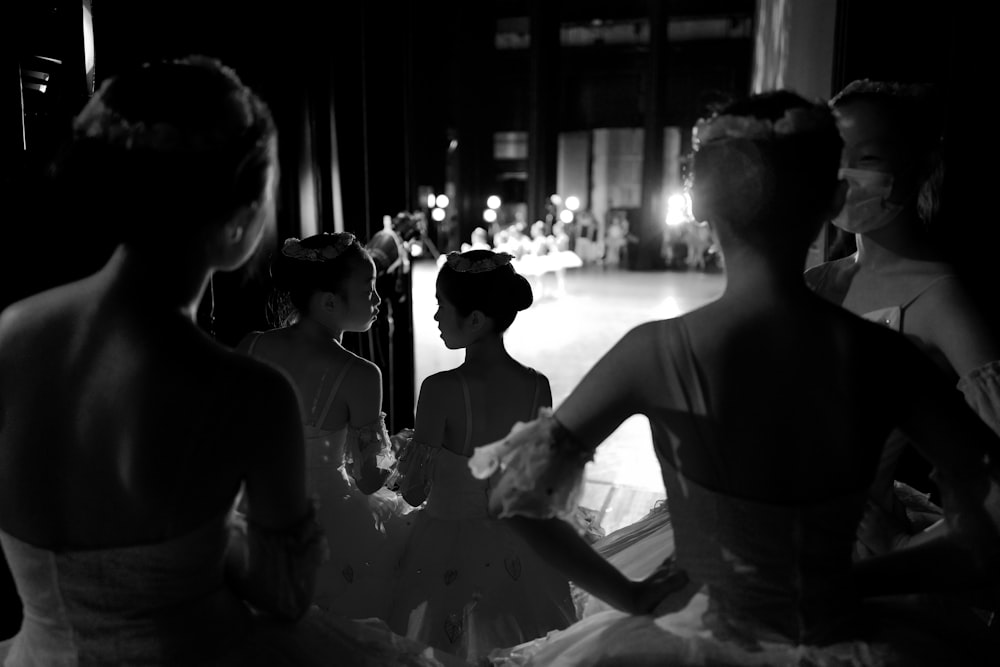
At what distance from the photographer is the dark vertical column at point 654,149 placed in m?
19.2

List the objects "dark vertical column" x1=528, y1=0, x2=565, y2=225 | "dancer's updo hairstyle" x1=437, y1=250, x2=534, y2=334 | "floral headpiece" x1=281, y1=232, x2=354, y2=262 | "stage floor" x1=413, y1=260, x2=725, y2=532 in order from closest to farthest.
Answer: "dancer's updo hairstyle" x1=437, y1=250, x2=534, y2=334 < "floral headpiece" x1=281, y1=232, x2=354, y2=262 < "stage floor" x1=413, y1=260, x2=725, y2=532 < "dark vertical column" x1=528, y1=0, x2=565, y2=225

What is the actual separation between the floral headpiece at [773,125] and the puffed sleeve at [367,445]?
142 centimetres

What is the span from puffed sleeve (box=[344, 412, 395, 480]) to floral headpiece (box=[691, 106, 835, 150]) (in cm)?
142

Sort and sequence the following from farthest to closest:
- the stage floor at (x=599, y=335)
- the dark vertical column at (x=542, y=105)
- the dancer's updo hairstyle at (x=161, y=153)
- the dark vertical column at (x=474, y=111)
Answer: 1. the dark vertical column at (x=474, y=111)
2. the dark vertical column at (x=542, y=105)
3. the stage floor at (x=599, y=335)
4. the dancer's updo hairstyle at (x=161, y=153)

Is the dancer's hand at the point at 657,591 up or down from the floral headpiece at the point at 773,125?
down

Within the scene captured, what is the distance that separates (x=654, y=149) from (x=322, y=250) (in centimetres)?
1841

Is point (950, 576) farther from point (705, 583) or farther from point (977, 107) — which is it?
point (977, 107)

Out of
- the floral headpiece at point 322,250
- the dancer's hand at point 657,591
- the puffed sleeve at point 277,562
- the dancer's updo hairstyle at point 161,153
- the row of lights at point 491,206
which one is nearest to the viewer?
the dancer's updo hairstyle at point 161,153

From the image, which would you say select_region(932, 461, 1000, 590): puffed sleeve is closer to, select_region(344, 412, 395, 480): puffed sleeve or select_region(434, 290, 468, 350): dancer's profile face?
select_region(434, 290, 468, 350): dancer's profile face

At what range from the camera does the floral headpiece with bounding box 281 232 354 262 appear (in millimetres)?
2262

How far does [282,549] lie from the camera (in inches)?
43.0

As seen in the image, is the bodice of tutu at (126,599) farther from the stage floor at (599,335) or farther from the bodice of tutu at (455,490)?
the stage floor at (599,335)

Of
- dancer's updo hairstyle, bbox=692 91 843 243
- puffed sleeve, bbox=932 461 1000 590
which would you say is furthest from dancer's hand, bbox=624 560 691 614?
dancer's updo hairstyle, bbox=692 91 843 243

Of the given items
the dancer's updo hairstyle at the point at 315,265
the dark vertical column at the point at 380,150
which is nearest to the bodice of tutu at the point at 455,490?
the dancer's updo hairstyle at the point at 315,265
